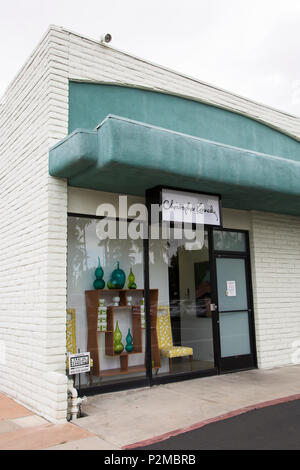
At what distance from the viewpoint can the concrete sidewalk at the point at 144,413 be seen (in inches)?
167

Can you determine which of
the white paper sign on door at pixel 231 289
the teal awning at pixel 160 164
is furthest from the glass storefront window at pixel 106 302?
the white paper sign on door at pixel 231 289

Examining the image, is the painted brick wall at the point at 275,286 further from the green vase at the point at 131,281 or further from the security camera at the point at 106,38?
the security camera at the point at 106,38

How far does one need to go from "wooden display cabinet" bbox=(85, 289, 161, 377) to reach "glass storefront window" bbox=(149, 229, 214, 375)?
163mm

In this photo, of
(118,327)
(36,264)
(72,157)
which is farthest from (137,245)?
(72,157)

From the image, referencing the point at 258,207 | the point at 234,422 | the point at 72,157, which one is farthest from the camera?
the point at 258,207

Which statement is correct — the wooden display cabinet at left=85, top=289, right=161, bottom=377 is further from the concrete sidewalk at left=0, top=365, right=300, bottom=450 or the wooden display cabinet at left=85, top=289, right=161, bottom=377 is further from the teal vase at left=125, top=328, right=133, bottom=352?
the concrete sidewalk at left=0, top=365, right=300, bottom=450

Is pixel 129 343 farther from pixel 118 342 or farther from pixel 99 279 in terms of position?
pixel 99 279

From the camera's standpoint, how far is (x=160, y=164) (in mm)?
5305

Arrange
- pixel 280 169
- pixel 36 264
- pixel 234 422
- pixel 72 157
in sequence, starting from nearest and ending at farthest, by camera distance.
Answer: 1. pixel 234 422
2. pixel 72 157
3. pixel 36 264
4. pixel 280 169

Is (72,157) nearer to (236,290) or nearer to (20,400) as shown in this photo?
(20,400)

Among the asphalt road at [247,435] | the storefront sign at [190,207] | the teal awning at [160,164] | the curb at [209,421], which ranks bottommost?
the asphalt road at [247,435]

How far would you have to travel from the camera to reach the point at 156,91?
695cm

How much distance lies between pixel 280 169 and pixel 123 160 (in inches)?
116

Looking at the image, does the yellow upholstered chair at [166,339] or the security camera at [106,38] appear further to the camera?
the yellow upholstered chair at [166,339]
